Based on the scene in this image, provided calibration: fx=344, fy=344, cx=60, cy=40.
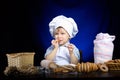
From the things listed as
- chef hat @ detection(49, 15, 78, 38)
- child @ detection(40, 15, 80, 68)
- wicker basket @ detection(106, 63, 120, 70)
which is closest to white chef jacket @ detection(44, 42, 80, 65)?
child @ detection(40, 15, 80, 68)

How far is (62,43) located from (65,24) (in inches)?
5.8

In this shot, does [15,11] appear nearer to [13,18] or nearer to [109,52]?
[13,18]

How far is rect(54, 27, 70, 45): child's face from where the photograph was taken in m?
2.48

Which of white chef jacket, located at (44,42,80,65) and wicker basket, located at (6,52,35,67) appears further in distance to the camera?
white chef jacket, located at (44,42,80,65)

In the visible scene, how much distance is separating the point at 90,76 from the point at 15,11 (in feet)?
3.05

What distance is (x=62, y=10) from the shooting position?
2.70 meters

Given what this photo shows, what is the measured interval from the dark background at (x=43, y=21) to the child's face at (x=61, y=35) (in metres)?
0.20

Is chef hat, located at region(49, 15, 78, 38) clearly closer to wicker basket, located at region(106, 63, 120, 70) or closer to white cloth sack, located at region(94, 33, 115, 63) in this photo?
white cloth sack, located at region(94, 33, 115, 63)

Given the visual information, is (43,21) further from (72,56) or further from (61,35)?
(72,56)

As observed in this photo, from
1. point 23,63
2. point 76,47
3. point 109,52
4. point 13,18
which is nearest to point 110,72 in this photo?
point 109,52

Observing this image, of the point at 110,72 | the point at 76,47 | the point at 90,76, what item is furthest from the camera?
the point at 76,47

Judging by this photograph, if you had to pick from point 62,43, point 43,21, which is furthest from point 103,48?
point 43,21

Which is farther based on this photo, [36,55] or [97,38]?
[36,55]

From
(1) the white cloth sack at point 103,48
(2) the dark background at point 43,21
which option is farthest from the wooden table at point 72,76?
(2) the dark background at point 43,21
